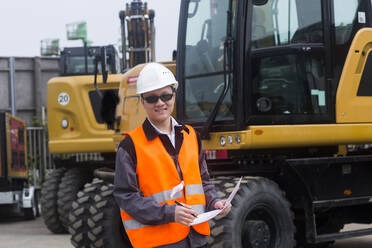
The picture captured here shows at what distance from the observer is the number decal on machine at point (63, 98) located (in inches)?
444

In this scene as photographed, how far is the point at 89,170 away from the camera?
11242 mm

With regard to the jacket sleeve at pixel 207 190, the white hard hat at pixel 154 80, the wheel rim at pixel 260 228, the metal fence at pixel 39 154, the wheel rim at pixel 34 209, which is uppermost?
the white hard hat at pixel 154 80

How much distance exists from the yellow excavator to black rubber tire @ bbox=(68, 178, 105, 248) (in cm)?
2

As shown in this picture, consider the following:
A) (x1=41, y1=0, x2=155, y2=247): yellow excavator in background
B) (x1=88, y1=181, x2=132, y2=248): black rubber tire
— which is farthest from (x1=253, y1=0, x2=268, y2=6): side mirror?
(x1=41, y1=0, x2=155, y2=247): yellow excavator in background

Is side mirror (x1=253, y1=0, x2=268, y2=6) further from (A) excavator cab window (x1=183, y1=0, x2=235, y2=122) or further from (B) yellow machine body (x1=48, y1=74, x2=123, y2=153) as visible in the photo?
(B) yellow machine body (x1=48, y1=74, x2=123, y2=153)

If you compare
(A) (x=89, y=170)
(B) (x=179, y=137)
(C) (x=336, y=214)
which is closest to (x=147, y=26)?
(A) (x=89, y=170)

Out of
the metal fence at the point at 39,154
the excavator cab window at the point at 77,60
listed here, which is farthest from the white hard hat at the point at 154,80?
the metal fence at the point at 39,154

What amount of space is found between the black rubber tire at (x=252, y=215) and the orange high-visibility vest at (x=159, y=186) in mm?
2322

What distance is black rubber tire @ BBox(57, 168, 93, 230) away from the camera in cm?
1047

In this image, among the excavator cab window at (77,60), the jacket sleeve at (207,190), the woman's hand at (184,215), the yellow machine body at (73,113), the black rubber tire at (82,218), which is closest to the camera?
the woman's hand at (184,215)

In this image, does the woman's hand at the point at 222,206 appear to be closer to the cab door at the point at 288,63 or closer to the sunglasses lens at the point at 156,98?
the sunglasses lens at the point at 156,98

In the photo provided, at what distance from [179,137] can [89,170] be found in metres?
7.89

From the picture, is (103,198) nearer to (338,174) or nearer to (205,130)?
(205,130)

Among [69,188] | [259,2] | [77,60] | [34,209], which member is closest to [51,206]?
[69,188]
